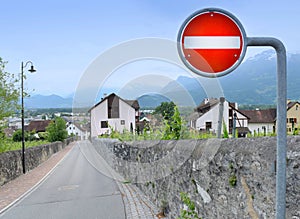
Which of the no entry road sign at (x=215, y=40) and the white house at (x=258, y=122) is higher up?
the no entry road sign at (x=215, y=40)

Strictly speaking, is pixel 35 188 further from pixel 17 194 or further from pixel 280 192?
pixel 280 192

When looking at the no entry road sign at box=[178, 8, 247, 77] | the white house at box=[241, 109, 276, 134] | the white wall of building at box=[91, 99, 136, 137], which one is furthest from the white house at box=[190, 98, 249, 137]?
the white wall of building at box=[91, 99, 136, 137]

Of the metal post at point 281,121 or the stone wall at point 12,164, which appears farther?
the stone wall at point 12,164

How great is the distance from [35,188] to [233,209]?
11370mm

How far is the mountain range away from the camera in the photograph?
9.22 ft

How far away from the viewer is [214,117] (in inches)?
229

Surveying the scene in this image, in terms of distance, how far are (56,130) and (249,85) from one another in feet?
168

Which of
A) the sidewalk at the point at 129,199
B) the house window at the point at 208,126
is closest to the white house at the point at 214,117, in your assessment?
the house window at the point at 208,126

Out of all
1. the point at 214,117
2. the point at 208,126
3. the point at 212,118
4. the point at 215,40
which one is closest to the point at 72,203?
the point at 208,126

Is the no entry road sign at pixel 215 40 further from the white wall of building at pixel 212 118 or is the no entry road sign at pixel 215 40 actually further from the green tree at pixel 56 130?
the green tree at pixel 56 130

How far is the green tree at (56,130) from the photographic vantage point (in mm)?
52359

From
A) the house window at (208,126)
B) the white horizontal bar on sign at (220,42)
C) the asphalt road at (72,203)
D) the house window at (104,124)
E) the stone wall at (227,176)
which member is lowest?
the asphalt road at (72,203)

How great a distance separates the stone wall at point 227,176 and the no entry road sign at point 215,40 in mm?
863

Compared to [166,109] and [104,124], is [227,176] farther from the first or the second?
[104,124]
